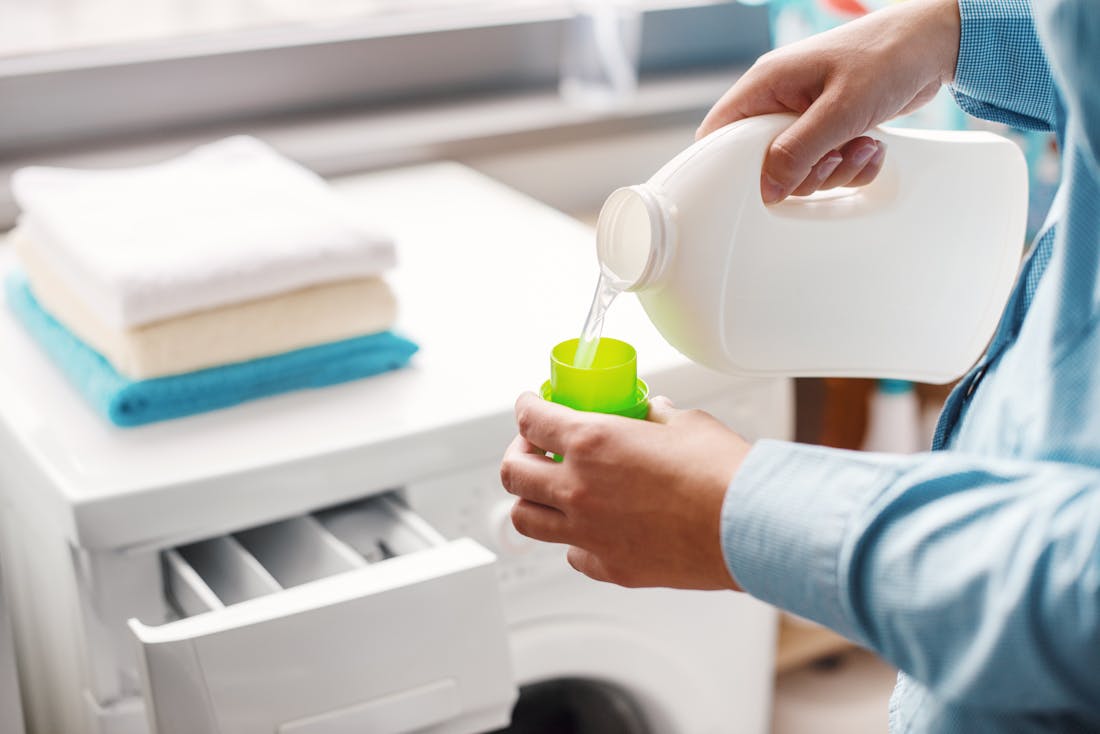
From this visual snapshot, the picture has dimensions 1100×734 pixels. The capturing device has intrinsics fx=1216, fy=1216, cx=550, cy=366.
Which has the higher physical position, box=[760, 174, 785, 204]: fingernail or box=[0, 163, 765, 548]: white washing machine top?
box=[760, 174, 785, 204]: fingernail

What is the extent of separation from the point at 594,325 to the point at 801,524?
0.19 meters

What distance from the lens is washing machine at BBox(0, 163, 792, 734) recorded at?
74cm

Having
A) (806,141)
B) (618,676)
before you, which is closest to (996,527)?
(806,141)

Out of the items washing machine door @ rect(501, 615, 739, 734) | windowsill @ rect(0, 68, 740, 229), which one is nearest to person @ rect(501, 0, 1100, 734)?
washing machine door @ rect(501, 615, 739, 734)

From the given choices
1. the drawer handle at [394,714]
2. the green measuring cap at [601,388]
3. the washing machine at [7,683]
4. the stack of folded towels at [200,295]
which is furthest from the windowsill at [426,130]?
the green measuring cap at [601,388]

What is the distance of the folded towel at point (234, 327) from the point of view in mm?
909

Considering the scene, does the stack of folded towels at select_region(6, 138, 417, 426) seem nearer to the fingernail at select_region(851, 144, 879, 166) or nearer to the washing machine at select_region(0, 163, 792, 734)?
the washing machine at select_region(0, 163, 792, 734)

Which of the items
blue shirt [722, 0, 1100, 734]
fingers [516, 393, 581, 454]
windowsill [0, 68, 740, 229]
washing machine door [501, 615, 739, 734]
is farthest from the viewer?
windowsill [0, 68, 740, 229]

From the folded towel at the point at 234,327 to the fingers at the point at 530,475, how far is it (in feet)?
1.24

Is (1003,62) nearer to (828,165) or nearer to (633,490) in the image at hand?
(828,165)

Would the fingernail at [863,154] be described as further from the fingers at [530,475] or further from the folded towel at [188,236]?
the folded towel at [188,236]

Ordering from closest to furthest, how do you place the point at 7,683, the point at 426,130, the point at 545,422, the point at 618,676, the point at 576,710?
the point at 545,422, the point at 7,683, the point at 618,676, the point at 576,710, the point at 426,130

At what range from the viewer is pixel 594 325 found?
2.14 feet

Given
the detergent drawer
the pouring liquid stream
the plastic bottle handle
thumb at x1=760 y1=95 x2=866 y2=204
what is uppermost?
thumb at x1=760 y1=95 x2=866 y2=204
